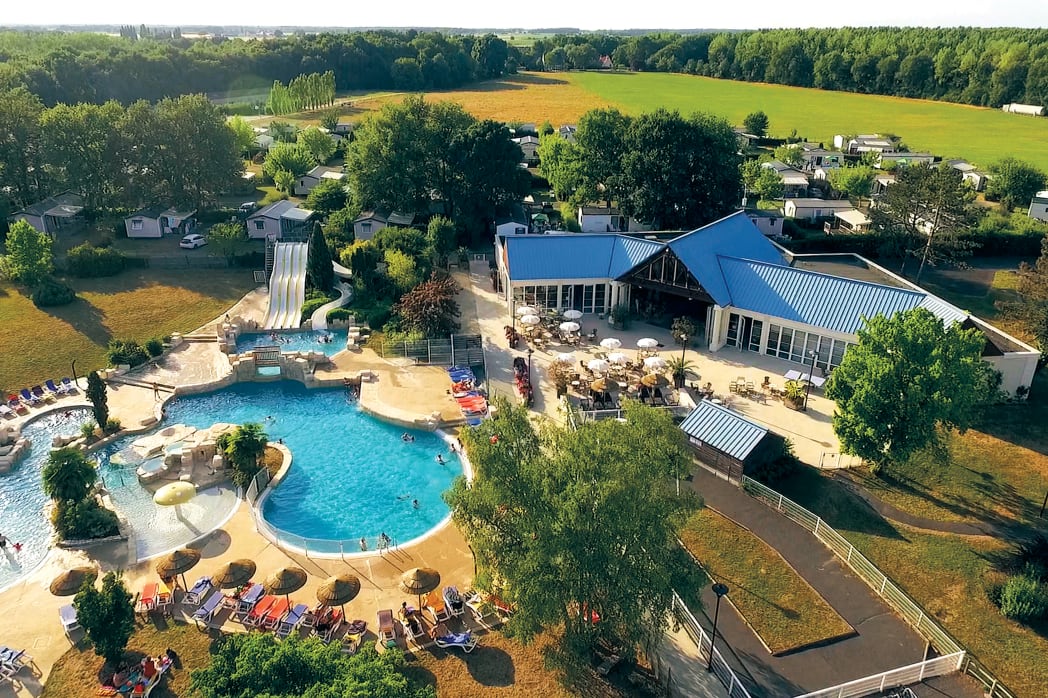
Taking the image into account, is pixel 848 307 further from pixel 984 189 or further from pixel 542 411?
pixel 984 189

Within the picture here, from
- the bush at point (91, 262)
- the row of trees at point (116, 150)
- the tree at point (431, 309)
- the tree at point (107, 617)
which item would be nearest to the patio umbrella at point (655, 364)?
the tree at point (431, 309)

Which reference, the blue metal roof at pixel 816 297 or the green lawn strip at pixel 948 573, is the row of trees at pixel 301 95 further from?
the green lawn strip at pixel 948 573

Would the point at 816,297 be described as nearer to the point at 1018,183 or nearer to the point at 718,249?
the point at 718,249

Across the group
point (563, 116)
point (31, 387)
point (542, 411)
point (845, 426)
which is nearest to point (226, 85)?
point (563, 116)

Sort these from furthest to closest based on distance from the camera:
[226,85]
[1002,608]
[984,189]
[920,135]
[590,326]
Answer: [226,85] < [920,135] < [984,189] < [590,326] < [1002,608]

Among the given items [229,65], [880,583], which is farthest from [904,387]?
[229,65]

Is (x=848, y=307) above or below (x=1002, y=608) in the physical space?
above
